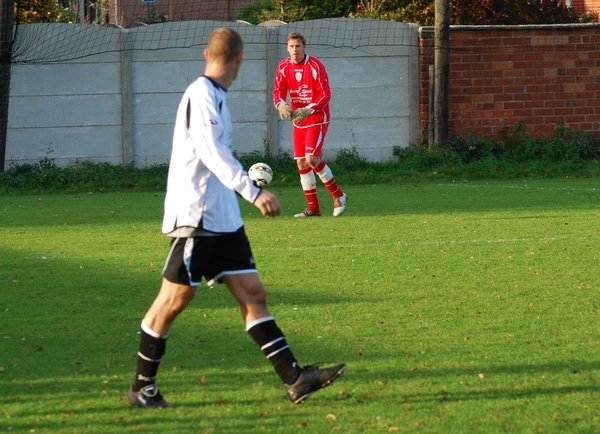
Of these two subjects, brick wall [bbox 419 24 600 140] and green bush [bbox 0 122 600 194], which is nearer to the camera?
green bush [bbox 0 122 600 194]

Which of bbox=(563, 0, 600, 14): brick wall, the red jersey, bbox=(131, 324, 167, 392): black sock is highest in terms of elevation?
bbox=(563, 0, 600, 14): brick wall

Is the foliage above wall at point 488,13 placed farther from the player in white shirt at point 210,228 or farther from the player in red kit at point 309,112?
the player in white shirt at point 210,228

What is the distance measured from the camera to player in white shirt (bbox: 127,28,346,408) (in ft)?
13.9

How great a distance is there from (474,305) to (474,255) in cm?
217

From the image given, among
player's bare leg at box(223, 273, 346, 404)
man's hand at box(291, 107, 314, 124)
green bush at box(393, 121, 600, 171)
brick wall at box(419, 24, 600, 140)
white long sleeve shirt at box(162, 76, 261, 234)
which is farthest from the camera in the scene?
brick wall at box(419, 24, 600, 140)

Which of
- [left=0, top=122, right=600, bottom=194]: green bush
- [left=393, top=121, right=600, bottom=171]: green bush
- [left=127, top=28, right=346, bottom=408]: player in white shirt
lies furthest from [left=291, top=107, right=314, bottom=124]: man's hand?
[left=127, top=28, right=346, bottom=408]: player in white shirt

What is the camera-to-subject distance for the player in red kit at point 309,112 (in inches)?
454

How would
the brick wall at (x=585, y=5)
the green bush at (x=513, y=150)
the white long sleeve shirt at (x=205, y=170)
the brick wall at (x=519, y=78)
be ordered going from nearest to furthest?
the white long sleeve shirt at (x=205, y=170), the green bush at (x=513, y=150), the brick wall at (x=519, y=78), the brick wall at (x=585, y=5)

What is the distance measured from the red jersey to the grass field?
1423mm

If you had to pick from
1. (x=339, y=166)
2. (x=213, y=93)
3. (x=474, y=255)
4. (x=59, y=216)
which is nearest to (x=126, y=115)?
(x=339, y=166)

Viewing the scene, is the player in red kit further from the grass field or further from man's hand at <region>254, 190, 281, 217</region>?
man's hand at <region>254, 190, 281, 217</region>

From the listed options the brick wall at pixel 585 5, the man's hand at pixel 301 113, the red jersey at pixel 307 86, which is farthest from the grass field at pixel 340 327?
the brick wall at pixel 585 5

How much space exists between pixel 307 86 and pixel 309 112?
1.32 feet

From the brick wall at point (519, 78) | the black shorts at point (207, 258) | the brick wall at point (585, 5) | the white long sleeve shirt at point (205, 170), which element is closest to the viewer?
the white long sleeve shirt at point (205, 170)
